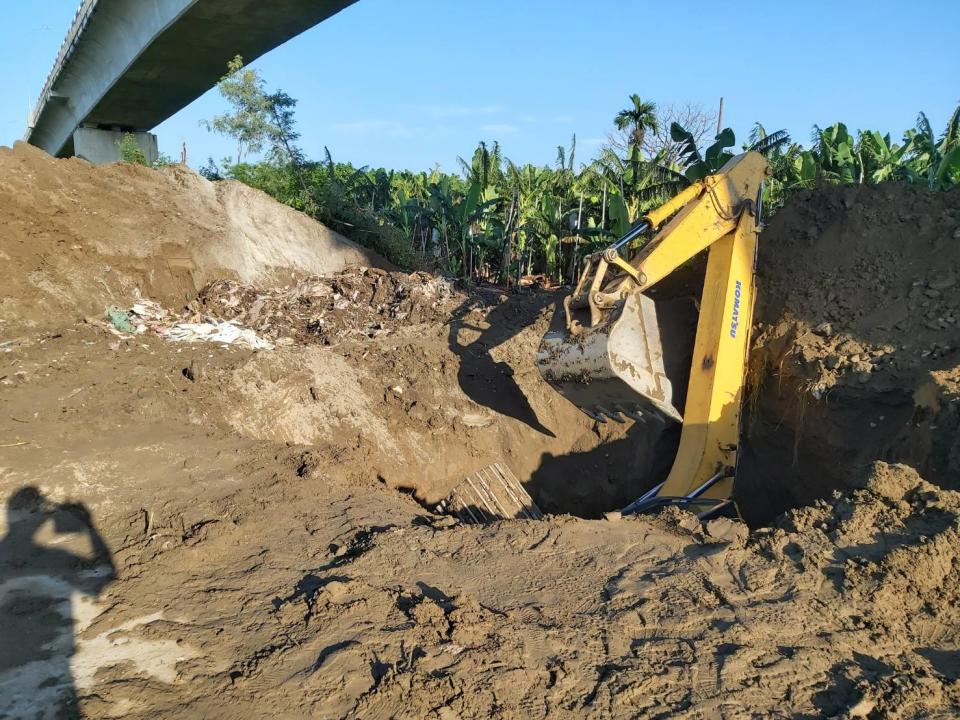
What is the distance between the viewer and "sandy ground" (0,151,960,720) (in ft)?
10.9

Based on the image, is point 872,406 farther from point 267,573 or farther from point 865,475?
point 267,573

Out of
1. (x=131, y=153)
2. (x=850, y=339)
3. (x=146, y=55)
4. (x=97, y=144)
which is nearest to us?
(x=850, y=339)

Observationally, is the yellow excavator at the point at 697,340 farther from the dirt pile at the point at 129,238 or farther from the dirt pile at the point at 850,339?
the dirt pile at the point at 129,238

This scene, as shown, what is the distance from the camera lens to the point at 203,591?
415cm

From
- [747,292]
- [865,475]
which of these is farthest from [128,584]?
[747,292]

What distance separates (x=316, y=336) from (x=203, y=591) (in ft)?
18.5

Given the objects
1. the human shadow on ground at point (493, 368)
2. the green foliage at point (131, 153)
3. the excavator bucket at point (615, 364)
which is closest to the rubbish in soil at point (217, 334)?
the human shadow on ground at point (493, 368)

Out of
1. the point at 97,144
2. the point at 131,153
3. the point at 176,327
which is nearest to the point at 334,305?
the point at 176,327

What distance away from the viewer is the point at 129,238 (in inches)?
380

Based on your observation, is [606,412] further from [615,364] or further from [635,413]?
[615,364]

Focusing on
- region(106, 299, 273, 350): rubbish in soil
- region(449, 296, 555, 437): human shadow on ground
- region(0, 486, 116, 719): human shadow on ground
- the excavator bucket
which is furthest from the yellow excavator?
region(106, 299, 273, 350): rubbish in soil

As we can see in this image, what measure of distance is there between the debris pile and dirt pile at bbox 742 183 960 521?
4.22 metres

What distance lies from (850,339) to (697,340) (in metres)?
1.81

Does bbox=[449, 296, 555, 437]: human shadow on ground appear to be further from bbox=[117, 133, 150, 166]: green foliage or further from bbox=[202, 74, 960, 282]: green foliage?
bbox=[117, 133, 150, 166]: green foliage
